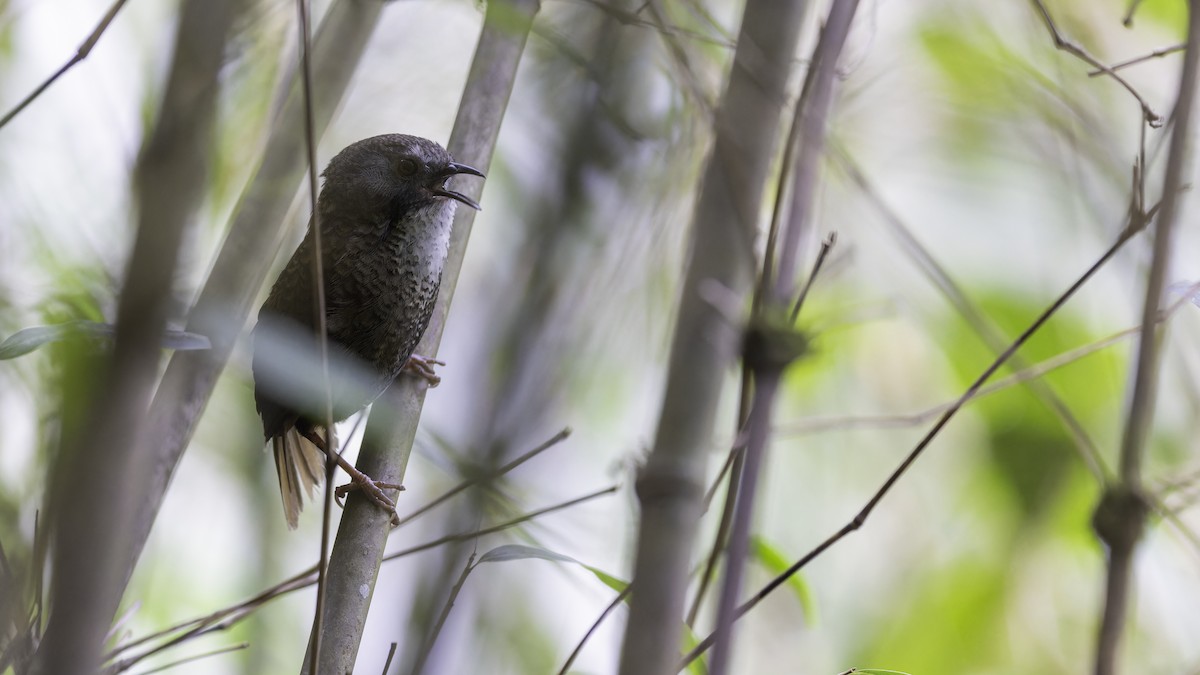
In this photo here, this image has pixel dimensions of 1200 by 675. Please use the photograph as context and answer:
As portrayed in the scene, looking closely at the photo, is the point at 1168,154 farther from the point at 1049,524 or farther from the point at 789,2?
the point at 1049,524

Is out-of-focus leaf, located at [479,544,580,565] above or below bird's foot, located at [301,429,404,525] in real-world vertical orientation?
below

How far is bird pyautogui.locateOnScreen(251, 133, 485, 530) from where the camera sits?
9.28 ft

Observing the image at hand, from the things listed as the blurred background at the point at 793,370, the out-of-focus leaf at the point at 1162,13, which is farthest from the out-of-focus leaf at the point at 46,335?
the out-of-focus leaf at the point at 1162,13

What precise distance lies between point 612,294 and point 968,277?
2.19 meters

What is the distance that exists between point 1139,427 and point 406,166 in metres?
2.46

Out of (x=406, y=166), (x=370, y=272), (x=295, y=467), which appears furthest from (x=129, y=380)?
(x=295, y=467)

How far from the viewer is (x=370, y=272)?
120 inches

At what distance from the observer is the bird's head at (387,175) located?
3033 millimetres

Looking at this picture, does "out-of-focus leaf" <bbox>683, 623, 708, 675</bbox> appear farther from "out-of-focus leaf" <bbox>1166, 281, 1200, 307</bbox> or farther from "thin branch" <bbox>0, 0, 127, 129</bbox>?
"thin branch" <bbox>0, 0, 127, 129</bbox>

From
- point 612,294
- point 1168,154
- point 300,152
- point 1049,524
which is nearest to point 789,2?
point 1168,154

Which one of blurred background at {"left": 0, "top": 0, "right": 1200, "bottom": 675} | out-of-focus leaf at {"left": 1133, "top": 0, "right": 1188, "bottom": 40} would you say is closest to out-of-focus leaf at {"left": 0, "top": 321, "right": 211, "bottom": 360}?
blurred background at {"left": 0, "top": 0, "right": 1200, "bottom": 675}

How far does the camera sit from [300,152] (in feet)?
8.13

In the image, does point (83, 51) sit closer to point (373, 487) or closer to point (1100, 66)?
point (373, 487)

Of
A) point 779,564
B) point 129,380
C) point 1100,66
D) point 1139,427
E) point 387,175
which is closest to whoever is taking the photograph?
point 129,380
